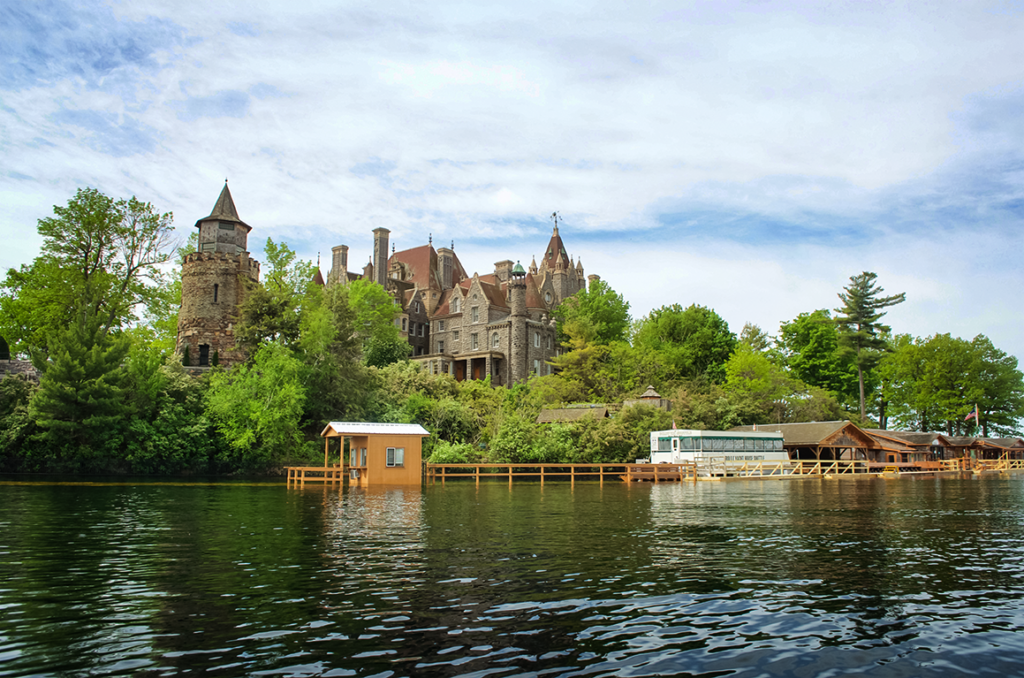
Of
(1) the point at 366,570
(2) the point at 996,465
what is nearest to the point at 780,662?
(1) the point at 366,570

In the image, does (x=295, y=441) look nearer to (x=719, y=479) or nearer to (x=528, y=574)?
(x=719, y=479)

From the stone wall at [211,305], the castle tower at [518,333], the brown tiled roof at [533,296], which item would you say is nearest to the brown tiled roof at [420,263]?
the brown tiled roof at [533,296]

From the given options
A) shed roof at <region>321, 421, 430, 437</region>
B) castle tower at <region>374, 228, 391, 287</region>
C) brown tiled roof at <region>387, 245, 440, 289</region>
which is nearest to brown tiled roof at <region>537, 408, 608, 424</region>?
shed roof at <region>321, 421, 430, 437</region>

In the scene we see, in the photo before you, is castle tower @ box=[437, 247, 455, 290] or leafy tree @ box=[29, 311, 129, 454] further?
castle tower @ box=[437, 247, 455, 290]

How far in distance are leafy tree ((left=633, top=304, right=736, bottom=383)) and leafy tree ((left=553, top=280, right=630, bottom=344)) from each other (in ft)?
9.92

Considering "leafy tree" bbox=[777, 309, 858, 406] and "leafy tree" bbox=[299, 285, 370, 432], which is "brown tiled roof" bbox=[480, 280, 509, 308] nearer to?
"leafy tree" bbox=[299, 285, 370, 432]

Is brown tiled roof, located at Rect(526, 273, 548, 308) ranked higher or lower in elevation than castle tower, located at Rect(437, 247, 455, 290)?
lower

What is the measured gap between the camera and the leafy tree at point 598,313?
80750 millimetres

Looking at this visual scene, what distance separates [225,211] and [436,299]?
104ft

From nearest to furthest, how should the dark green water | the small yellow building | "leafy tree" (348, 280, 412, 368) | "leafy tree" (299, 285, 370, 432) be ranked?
the dark green water
the small yellow building
"leafy tree" (299, 285, 370, 432)
"leafy tree" (348, 280, 412, 368)

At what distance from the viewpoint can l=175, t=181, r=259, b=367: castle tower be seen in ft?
192

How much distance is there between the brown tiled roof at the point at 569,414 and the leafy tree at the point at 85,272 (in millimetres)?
30790

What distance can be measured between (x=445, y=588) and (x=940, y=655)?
695 centimetres

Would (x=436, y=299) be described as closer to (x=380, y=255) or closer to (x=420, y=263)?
(x=420, y=263)
